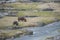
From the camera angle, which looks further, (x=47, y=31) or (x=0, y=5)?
(x=0, y=5)

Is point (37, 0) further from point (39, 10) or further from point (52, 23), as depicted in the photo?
point (52, 23)

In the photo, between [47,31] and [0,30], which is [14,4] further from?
[47,31]

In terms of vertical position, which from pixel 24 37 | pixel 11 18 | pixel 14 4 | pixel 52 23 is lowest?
pixel 24 37

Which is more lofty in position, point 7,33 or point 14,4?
point 14,4

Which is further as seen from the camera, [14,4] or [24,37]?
[14,4]

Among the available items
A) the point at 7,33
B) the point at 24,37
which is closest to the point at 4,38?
the point at 7,33

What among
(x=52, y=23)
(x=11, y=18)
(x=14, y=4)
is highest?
(x=14, y=4)

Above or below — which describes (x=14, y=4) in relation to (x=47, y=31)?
above

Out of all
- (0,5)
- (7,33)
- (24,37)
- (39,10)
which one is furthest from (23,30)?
(0,5)
